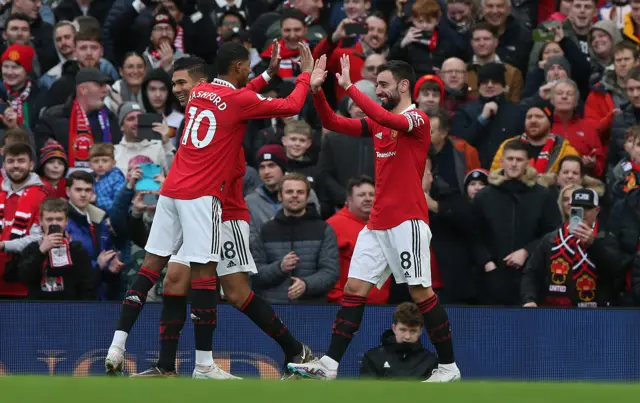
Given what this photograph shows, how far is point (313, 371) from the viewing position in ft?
35.1

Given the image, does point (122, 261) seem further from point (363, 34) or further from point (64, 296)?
point (363, 34)

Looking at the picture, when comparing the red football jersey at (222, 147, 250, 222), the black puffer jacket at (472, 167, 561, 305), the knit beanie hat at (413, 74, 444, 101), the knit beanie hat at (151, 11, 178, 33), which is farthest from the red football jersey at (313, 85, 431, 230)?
the knit beanie hat at (151, 11, 178, 33)

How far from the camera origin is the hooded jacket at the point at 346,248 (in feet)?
43.1

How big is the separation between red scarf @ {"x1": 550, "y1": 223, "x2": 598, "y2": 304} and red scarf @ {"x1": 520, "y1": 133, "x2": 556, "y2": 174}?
5.72 ft

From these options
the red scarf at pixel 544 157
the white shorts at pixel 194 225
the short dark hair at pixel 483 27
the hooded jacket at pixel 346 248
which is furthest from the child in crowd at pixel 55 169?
the short dark hair at pixel 483 27

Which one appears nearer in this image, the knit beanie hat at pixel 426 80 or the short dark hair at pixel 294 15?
the knit beanie hat at pixel 426 80

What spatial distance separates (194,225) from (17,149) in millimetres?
3670

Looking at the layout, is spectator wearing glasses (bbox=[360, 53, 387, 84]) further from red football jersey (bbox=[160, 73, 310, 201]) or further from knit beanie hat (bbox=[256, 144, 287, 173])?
red football jersey (bbox=[160, 73, 310, 201])

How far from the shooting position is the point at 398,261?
36.1 ft

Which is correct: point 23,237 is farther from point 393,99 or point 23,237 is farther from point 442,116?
point 442,116

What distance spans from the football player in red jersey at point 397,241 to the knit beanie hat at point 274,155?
261 cm

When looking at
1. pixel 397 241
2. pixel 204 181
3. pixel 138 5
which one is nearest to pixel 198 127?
pixel 204 181

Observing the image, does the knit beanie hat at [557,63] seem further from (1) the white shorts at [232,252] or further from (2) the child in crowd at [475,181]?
(1) the white shorts at [232,252]

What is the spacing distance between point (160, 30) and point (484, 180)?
15.9ft
